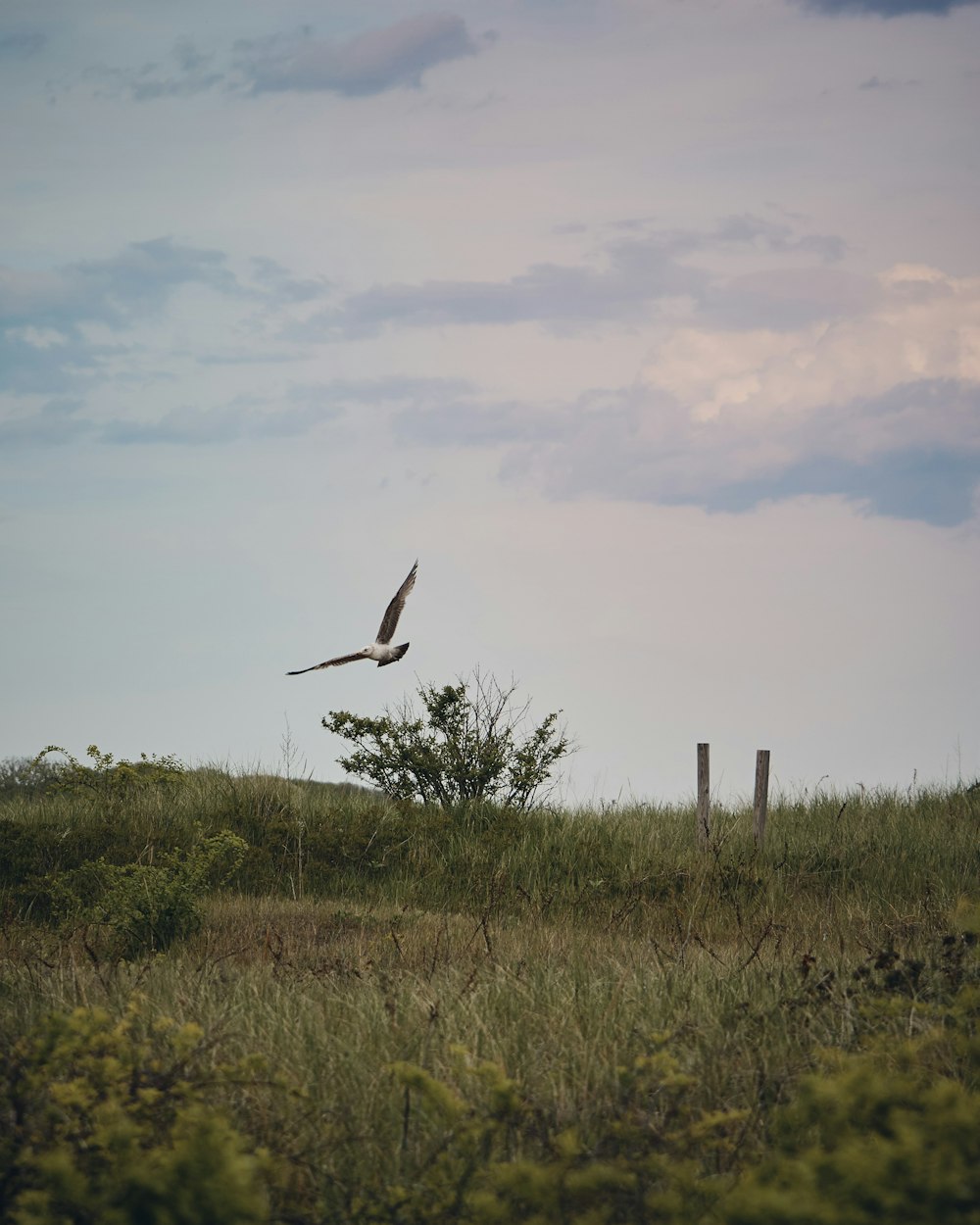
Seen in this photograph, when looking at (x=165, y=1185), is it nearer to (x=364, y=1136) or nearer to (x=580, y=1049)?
(x=364, y=1136)

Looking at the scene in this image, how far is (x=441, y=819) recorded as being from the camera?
42.9 ft

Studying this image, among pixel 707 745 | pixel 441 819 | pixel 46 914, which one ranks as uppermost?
pixel 707 745

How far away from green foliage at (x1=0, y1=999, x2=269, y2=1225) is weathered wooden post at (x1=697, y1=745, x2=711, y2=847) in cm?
867

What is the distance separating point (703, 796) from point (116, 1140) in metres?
10.6

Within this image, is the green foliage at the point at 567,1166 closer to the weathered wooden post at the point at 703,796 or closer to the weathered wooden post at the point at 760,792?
the weathered wooden post at the point at 703,796

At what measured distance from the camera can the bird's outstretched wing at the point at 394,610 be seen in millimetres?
11219

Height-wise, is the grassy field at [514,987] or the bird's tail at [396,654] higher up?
the bird's tail at [396,654]

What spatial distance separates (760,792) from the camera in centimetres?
1314

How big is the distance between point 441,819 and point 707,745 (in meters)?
3.37

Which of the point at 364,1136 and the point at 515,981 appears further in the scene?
the point at 515,981

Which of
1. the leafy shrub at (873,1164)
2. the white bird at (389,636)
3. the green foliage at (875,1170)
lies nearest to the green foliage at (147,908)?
the white bird at (389,636)

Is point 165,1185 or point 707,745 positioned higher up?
point 707,745

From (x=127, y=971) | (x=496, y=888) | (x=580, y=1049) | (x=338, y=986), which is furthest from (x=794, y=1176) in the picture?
(x=496, y=888)

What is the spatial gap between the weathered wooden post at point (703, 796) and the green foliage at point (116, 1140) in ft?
28.5
